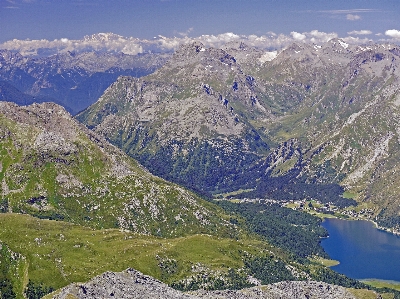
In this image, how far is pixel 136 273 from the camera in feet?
645

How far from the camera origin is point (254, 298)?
199750mm

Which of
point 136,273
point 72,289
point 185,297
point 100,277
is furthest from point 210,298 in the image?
point 72,289

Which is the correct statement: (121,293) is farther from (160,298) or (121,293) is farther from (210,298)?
(210,298)

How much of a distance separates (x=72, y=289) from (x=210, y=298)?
55.7m

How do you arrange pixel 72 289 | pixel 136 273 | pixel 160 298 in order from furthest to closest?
pixel 136 273, pixel 160 298, pixel 72 289

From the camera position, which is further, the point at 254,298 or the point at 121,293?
the point at 254,298

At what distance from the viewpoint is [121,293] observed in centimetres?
17475

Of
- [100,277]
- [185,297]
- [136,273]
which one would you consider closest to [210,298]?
[185,297]

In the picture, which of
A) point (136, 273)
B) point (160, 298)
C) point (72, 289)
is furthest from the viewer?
point (136, 273)

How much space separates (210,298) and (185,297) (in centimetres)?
1435

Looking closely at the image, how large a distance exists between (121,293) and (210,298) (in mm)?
38433

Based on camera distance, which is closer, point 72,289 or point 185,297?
point 72,289

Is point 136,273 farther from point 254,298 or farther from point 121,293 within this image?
point 254,298

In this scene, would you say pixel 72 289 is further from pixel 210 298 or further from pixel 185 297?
pixel 210 298
